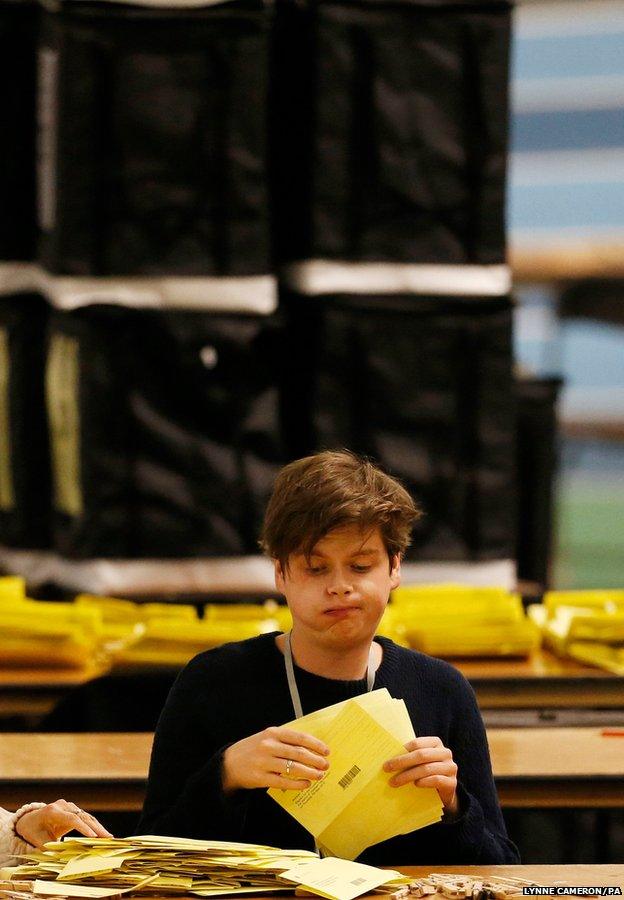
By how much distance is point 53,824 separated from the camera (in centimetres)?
165

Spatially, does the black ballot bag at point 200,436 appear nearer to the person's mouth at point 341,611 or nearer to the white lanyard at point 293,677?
the white lanyard at point 293,677

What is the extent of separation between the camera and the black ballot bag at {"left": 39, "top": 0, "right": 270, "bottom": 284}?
3.45 metres

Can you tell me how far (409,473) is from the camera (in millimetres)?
3576

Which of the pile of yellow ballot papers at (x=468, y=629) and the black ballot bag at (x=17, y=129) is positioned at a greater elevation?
the black ballot bag at (x=17, y=129)

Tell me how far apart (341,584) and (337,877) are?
355 mm

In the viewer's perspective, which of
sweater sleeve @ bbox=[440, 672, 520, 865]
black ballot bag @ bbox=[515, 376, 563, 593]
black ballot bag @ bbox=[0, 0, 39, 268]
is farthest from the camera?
black ballot bag @ bbox=[515, 376, 563, 593]

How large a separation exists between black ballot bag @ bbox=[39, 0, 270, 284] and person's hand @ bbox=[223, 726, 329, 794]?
2.11m

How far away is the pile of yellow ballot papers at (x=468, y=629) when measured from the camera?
3.09 metres

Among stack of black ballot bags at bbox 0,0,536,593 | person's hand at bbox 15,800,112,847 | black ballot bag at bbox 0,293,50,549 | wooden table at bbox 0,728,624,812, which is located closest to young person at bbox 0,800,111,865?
person's hand at bbox 15,800,112,847

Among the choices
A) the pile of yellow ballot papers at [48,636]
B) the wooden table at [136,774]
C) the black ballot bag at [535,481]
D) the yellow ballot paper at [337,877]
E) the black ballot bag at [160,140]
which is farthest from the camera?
the black ballot bag at [535,481]

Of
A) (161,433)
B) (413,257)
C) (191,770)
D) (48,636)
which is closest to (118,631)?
(48,636)

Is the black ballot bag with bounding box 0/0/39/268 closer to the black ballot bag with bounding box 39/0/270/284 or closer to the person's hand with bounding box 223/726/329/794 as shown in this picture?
the black ballot bag with bounding box 39/0/270/284

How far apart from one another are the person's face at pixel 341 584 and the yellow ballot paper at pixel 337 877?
29cm

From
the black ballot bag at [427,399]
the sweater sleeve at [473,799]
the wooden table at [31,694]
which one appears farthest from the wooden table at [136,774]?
the black ballot bag at [427,399]
